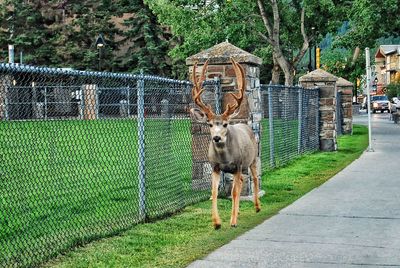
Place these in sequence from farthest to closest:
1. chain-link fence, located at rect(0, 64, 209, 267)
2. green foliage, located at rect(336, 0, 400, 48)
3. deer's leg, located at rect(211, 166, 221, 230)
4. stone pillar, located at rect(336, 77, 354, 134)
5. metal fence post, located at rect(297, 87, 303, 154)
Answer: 1. green foliage, located at rect(336, 0, 400, 48)
2. stone pillar, located at rect(336, 77, 354, 134)
3. metal fence post, located at rect(297, 87, 303, 154)
4. deer's leg, located at rect(211, 166, 221, 230)
5. chain-link fence, located at rect(0, 64, 209, 267)

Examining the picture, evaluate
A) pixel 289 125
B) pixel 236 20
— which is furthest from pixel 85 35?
pixel 289 125

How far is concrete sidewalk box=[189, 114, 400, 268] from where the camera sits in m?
Answer: 6.58

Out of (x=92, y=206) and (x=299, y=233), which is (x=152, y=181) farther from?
(x=299, y=233)

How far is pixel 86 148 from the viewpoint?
943 centimetres

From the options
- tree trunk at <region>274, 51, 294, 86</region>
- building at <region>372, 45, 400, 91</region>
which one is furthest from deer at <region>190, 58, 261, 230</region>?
building at <region>372, 45, 400, 91</region>

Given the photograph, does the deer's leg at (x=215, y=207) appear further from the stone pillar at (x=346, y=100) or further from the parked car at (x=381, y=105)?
the parked car at (x=381, y=105)

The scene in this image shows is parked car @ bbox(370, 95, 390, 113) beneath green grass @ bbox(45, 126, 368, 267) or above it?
above

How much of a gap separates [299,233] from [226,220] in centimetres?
126

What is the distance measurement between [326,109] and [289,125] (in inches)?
111

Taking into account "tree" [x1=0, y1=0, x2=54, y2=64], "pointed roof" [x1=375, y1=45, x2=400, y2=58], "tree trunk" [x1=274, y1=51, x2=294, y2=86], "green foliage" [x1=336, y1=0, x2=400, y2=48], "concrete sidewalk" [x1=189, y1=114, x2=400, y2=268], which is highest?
"pointed roof" [x1=375, y1=45, x2=400, y2=58]

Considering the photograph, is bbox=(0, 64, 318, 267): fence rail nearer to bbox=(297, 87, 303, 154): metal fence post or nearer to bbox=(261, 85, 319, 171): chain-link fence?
bbox=(261, 85, 319, 171): chain-link fence

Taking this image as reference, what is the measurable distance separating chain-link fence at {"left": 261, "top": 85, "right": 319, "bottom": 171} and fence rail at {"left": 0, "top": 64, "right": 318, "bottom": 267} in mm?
3302

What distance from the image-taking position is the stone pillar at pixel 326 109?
65.4ft

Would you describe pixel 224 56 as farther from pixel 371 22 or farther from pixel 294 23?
pixel 294 23
